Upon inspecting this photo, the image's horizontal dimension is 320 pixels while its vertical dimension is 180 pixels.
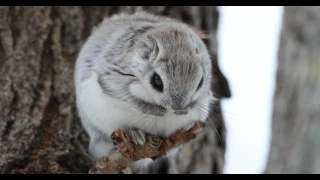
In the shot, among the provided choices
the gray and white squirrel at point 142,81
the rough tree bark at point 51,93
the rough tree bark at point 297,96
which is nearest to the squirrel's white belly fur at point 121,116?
the gray and white squirrel at point 142,81

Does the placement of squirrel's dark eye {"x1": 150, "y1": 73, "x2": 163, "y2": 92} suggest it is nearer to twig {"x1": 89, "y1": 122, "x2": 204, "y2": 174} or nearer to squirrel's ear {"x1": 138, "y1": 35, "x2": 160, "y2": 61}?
squirrel's ear {"x1": 138, "y1": 35, "x2": 160, "y2": 61}

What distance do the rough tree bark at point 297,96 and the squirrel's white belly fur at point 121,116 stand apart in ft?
5.39

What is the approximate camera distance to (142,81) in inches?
98.0

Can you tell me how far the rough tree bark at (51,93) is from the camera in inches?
116

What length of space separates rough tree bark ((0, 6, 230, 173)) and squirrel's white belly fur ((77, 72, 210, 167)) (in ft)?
1.12

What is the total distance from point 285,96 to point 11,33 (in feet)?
6.78

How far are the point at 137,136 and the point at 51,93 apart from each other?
35.9 inches

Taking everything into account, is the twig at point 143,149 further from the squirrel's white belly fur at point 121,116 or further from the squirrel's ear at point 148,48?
the squirrel's ear at point 148,48

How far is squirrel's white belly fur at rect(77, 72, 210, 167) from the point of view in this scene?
8.66 ft

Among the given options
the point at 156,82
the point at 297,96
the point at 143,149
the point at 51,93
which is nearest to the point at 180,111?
the point at 156,82

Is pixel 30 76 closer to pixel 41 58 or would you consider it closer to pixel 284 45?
pixel 41 58

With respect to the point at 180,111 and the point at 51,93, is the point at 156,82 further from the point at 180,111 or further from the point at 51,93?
the point at 51,93

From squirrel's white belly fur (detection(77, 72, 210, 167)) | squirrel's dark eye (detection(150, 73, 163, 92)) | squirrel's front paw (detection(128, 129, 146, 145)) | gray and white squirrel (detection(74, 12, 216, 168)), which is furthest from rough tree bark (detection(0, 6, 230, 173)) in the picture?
squirrel's dark eye (detection(150, 73, 163, 92))
